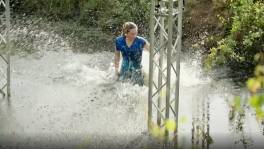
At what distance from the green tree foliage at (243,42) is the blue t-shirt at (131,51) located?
2.80 m

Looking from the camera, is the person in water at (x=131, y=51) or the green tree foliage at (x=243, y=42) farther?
the green tree foliage at (x=243, y=42)

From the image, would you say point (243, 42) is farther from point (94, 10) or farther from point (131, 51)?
point (94, 10)

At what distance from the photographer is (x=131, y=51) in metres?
10.2

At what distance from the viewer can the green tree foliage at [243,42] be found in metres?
12.6

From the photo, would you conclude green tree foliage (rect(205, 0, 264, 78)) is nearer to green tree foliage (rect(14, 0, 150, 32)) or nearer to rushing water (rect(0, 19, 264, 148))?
rushing water (rect(0, 19, 264, 148))

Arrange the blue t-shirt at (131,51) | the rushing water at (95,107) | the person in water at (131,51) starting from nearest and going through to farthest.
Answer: the rushing water at (95,107) → the person in water at (131,51) → the blue t-shirt at (131,51)

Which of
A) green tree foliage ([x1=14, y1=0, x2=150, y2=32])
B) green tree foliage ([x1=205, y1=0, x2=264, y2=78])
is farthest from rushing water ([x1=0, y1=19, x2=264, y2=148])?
green tree foliage ([x1=14, y1=0, x2=150, y2=32])

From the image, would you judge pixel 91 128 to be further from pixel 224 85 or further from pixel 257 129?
pixel 224 85

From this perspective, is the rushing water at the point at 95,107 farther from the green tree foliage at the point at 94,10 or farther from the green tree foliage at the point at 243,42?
the green tree foliage at the point at 94,10

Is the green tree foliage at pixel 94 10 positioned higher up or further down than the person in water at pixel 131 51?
higher up

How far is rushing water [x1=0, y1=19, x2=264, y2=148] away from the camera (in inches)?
338

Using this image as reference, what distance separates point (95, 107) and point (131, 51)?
1345 mm

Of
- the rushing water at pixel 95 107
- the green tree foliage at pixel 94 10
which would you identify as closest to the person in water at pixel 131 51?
the rushing water at pixel 95 107

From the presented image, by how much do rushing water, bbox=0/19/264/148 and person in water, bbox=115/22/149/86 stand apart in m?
0.30
